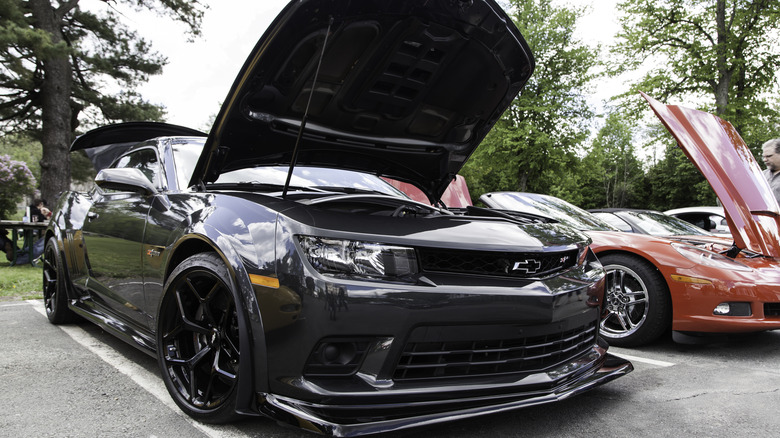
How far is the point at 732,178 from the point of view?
12.4 ft

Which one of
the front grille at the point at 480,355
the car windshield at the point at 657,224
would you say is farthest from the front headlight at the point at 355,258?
the car windshield at the point at 657,224

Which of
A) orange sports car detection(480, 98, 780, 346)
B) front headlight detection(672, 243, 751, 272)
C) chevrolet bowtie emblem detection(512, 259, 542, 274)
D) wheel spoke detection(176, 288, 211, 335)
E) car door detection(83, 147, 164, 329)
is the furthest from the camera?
front headlight detection(672, 243, 751, 272)

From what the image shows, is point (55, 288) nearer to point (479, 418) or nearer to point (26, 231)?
point (479, 418)

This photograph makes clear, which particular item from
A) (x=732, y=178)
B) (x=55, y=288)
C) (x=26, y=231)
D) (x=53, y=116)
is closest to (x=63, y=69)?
(x=53, y=116)

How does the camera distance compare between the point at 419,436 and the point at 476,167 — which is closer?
the point at 419,436

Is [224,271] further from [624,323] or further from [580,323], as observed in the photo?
[624,323]

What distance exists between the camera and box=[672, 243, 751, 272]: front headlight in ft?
11.4

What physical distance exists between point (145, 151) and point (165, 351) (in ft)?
5.09

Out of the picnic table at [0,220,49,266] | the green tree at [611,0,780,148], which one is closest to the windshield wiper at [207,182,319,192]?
the picnic table at [0,220,49,266]

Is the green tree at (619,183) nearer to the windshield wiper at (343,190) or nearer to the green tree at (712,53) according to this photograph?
the green tree at (712,53)

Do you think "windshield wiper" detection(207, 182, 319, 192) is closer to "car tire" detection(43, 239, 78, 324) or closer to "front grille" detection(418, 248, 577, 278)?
"front grille" detection(418, 248, 577, 278)

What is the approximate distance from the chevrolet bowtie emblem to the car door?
6.12ft

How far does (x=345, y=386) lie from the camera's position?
1.64 m

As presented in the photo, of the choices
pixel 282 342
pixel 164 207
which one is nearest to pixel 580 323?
pixel 282 342
